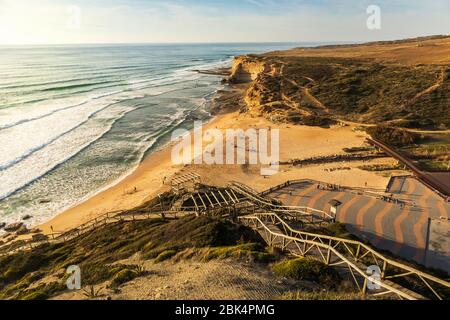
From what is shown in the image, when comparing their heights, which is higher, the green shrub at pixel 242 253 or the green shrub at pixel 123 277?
the green shrub at pixel 242 253

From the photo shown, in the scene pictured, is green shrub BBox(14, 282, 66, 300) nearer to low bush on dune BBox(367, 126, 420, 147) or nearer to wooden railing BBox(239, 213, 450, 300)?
wooden railing BBox(239, 213, 450, 300)

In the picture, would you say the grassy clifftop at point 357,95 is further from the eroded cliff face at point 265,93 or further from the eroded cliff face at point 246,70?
the eroded cliff face at point 246,70

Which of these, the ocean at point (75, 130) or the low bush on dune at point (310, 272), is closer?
the low bush on dune at point (310, 272)

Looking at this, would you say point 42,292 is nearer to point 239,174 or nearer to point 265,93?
point 239,174

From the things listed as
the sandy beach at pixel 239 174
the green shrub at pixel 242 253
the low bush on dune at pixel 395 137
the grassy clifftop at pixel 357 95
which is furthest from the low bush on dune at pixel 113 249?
the grassy clifftop at pixel 357 95

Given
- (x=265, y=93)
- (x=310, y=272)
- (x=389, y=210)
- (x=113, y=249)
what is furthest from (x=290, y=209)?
(x=265, y=93)

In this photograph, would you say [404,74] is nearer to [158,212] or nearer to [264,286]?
[158,212]
